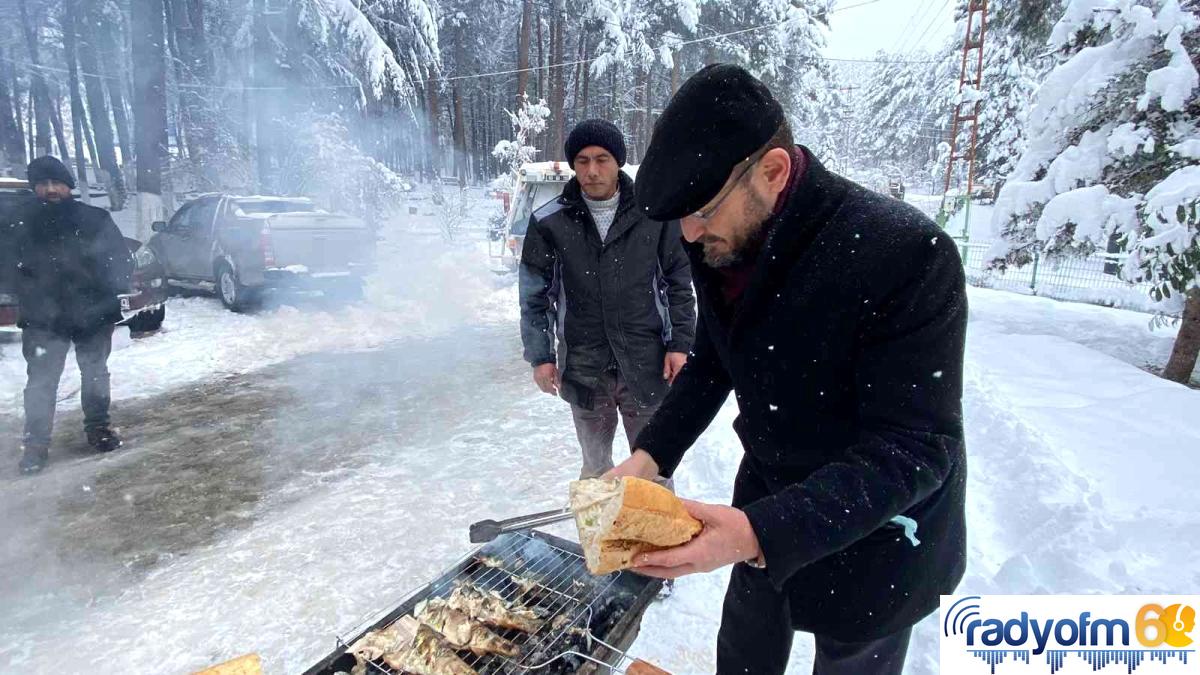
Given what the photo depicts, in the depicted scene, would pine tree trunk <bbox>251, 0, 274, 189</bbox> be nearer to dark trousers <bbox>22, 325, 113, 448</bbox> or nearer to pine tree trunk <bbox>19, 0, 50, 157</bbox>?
pine tree trunk <bbox>19, 0, 50, 157</bbox>

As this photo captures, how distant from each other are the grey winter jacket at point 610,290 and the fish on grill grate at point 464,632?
1.68 m

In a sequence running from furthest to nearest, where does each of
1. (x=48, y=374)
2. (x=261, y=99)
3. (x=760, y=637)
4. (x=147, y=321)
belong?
1. (x=261, y=99)
2. (x=147, y=321)
3. (x=48, y=374)
4. (x=760, y=637)

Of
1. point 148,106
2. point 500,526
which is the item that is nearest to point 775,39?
point 148,106

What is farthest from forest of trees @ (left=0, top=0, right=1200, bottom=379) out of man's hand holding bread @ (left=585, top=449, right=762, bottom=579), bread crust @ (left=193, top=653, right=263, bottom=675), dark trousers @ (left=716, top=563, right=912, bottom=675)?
bread crust @ (left=193, top=653, right=263, bottom=675)

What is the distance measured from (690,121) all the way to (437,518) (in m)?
3.88

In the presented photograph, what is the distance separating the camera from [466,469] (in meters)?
5.37

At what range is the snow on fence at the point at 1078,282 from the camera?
11.2m

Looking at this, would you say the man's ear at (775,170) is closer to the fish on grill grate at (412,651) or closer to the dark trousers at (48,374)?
the fish on grill grate at (412,651)

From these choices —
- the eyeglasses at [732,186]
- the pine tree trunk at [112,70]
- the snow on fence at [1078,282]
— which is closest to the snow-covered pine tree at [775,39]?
the snow on fence at [1078,282]

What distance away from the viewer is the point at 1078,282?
40.0ft

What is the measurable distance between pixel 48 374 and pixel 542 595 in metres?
5.33

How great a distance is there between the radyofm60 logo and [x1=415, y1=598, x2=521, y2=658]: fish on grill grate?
161 cm

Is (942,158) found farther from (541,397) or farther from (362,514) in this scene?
(362,514)

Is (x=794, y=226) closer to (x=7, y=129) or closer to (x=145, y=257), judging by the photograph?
(x=145, y=257)
